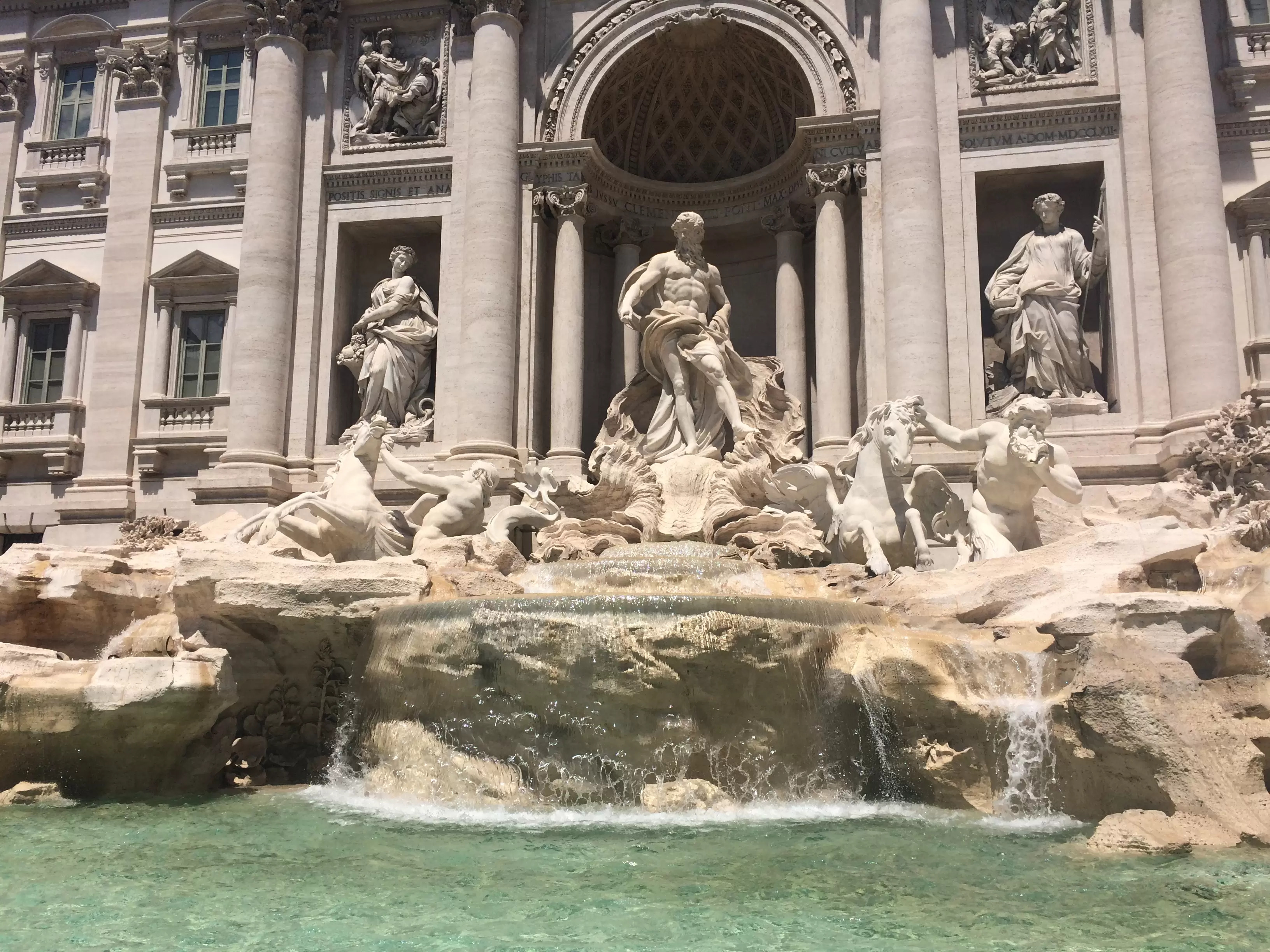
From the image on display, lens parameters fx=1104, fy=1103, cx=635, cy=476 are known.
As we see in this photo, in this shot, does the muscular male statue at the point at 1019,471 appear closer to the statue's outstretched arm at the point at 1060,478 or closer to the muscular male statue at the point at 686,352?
the statue's outstretched arm at the point at 1060,478

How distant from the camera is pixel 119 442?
18797 millimetres

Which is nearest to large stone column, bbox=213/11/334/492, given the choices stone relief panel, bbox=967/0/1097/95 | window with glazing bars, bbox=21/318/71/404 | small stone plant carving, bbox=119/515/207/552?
small stone plant carving, bbox=119/515/207/552

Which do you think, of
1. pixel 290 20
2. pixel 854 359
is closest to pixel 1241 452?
pixel 854 359

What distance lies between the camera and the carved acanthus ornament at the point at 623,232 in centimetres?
1927

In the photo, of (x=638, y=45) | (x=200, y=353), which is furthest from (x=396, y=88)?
(x=200, y=353)

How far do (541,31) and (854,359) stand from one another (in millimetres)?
7645

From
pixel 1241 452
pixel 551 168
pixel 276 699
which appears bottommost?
pixel 276 699

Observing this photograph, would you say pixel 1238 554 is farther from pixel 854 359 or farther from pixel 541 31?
pixel 541 31

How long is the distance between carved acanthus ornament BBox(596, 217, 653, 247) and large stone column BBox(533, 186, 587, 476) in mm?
1100

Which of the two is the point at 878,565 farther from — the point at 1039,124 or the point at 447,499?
the point at 1039,124

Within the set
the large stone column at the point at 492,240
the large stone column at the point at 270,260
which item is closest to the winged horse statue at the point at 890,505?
the large stone column at the point at 492,240

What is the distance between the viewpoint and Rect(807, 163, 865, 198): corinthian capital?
16.8 meters

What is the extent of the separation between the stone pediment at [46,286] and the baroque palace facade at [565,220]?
0.08 meters

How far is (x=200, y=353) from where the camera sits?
62.8 ft
